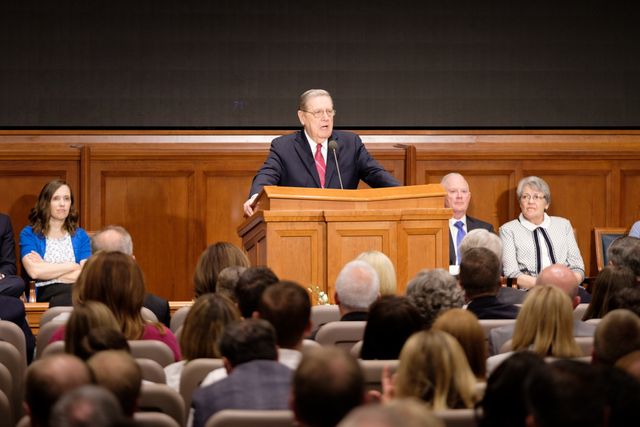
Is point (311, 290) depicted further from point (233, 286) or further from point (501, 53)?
point (501, 53)

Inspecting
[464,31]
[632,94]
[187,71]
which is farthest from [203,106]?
[632,94]

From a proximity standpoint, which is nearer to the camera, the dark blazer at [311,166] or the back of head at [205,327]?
the back of head at [205,327]

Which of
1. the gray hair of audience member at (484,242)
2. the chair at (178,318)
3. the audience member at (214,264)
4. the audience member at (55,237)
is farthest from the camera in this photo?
the audience member at (55,237)

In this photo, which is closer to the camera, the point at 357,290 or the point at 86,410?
the point at 86,410

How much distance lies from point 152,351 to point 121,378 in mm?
1140

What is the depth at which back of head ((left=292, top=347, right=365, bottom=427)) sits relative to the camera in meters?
2.72

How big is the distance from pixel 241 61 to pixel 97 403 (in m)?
7.11

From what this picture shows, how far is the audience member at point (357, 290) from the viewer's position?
15.5ft

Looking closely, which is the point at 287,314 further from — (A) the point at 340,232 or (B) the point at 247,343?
(A) the point at 340,232

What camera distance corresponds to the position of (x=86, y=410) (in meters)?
2.41

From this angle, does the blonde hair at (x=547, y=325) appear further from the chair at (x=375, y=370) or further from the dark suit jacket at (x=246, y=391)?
the dark suit jacket at (x=246, y=391)

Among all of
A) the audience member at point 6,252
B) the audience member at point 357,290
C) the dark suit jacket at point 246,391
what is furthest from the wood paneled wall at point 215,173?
the dark suit jacket at point 246,391

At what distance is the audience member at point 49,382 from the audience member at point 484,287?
8.13 feet

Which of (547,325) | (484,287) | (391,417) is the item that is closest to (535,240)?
(484,287)
